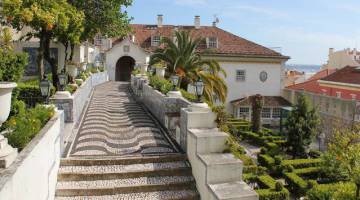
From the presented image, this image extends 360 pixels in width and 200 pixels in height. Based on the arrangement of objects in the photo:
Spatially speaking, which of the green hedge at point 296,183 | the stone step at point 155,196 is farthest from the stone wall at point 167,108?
the green hedge at point 296,183

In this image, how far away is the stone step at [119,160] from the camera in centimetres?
816

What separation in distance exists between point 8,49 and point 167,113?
5.02m

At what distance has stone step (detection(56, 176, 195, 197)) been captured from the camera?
7312 mm

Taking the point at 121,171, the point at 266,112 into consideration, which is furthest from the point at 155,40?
the point at 121,171

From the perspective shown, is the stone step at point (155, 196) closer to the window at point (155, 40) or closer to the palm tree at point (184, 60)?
the palm tree at point (184, 60)

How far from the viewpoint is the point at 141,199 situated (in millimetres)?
7309

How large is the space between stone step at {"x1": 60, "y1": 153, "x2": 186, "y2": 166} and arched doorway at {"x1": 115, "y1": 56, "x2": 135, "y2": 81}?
30.5m

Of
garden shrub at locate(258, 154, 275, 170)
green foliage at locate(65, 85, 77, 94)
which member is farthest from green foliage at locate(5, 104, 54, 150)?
garden shrub at locate(258, 154, 275, 170)

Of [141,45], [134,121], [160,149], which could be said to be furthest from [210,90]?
[141,45]

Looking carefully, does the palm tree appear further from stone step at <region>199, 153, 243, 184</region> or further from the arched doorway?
the arched doorway

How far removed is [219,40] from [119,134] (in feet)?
91.4

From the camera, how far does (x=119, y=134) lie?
11000 mm

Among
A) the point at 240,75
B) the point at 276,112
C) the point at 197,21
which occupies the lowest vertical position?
the point at 276,112

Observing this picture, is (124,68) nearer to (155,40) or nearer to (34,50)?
(155,40)
